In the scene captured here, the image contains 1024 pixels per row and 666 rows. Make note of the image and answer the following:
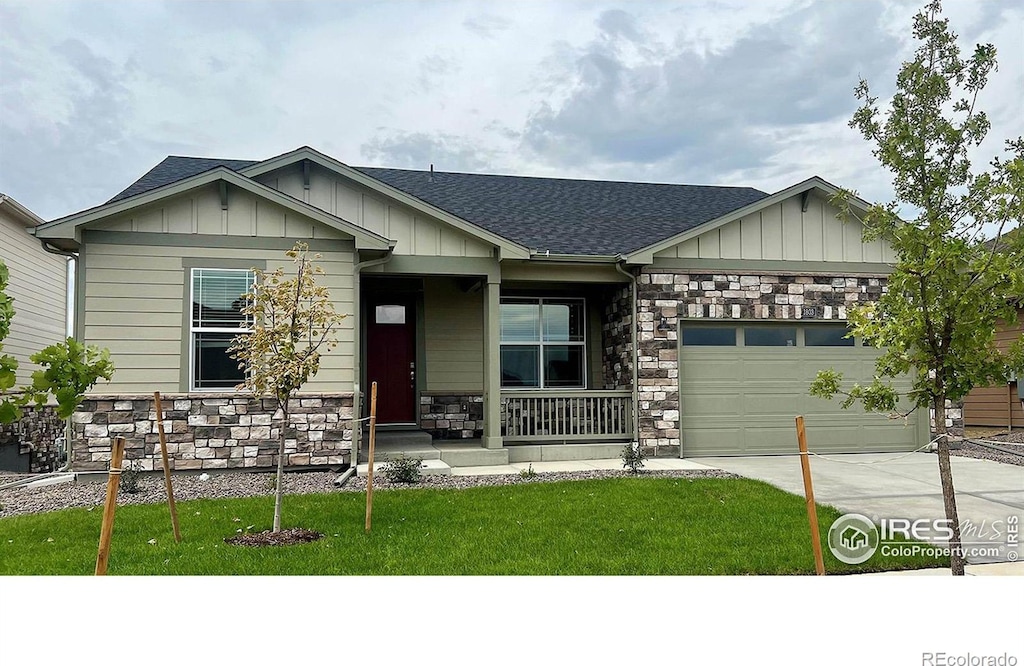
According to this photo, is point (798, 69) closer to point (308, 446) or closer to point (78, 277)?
point (308, 446)

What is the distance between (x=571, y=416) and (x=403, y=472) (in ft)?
10.7

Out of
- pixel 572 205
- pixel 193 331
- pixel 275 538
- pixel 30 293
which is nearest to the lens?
pixel 275 538

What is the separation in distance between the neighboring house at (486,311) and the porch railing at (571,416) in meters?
0.05

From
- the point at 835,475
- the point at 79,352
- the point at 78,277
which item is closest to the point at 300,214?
the point at 78,277

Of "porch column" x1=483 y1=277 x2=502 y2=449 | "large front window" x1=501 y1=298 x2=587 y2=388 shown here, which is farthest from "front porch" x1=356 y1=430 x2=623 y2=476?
"large front window" x1=501 y1=298 x2=587 y2=388

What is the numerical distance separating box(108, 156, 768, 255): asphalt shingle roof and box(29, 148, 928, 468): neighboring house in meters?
0.08

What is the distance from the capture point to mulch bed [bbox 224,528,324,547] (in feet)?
19.8

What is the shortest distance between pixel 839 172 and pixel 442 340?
23.0 ft

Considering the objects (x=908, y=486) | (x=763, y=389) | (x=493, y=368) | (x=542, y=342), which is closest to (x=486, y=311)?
(x=493, y=368)

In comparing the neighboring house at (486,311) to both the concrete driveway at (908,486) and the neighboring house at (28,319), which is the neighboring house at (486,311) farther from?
the neighboring house at (28,319)

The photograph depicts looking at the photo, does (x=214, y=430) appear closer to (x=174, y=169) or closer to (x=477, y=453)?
(x=477, y=453)

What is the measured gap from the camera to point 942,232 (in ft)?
14.8

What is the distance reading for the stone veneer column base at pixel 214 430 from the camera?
909 centimetres

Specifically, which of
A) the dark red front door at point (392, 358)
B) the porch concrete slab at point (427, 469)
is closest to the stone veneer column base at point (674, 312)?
the porch concrete slab at point (427, 469)
